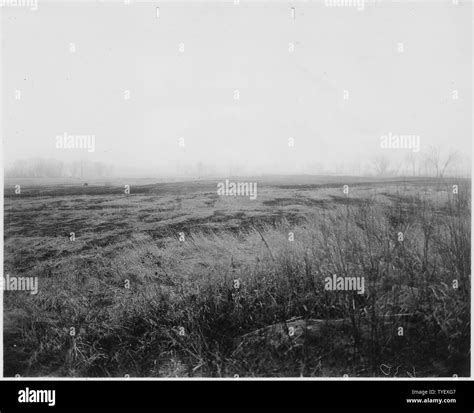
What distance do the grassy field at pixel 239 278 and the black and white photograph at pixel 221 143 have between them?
0.08 ft

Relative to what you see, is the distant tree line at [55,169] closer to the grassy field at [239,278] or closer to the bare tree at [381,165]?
the grassy field at [239,278]

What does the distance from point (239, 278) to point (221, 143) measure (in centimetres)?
154

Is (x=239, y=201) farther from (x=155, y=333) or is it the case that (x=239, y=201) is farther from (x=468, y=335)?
(x=468, y=335)

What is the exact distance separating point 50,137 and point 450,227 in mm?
4611

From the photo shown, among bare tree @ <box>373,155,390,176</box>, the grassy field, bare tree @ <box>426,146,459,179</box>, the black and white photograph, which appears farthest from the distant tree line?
bare tree @ <box>426,146,459,179</box>

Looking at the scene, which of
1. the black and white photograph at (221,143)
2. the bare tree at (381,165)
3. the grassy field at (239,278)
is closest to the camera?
the grassy field at (239,278)

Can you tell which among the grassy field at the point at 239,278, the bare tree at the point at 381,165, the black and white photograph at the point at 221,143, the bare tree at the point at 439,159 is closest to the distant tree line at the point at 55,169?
the black and white photograph at the point at 221,143

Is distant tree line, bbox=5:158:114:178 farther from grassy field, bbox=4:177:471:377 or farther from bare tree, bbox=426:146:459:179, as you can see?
bare tree, bbox=426:146:459:179

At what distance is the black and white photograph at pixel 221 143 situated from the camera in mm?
5836

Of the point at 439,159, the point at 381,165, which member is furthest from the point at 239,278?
the point at 439,159

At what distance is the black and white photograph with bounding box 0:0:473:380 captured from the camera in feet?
19.1

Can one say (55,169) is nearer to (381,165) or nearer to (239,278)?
(239,278)

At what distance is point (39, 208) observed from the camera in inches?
237

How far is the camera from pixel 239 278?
575cm
